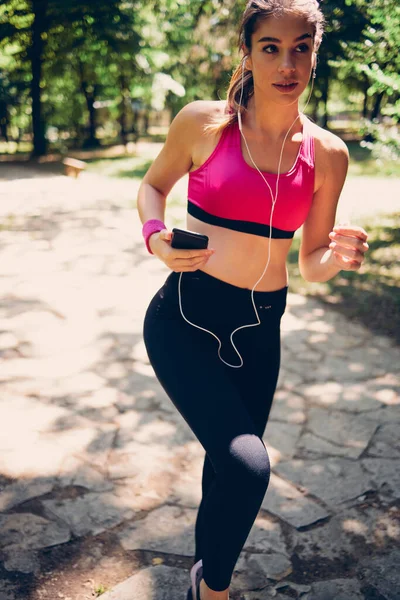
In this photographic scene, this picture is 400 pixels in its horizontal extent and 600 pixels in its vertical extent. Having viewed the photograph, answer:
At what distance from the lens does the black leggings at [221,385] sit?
1803mm

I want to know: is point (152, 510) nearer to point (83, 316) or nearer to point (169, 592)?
point (169, 592)

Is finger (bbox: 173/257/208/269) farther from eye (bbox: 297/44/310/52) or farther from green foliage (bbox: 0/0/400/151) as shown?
green foliage (bbox: 0/0/400/151)

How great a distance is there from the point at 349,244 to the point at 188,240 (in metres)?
0.56

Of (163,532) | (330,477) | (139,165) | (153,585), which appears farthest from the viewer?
(139,165)

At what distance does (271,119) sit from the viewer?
2.27 m

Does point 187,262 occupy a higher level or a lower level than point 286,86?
lower

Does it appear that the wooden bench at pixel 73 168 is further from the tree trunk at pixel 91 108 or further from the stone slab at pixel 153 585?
the stone slab at pixel 153 585

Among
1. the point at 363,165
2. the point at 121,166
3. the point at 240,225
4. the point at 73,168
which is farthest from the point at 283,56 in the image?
the point at 121,166

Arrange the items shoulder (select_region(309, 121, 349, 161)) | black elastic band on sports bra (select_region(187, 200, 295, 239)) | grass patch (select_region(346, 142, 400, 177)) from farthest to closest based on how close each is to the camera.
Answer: grass patch (select_region(346, 142, 400, 177)) < shoulder (select_region(309, 121, 349, 161)) < black elastic band on sports bra (select_region(187, 200, 295, 239))

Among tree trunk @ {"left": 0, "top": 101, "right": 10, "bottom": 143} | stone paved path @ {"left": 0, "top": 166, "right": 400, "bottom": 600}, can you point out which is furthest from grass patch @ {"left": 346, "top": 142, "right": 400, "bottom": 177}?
tree trunk @ {"left": 0, "top": 101, "right": 10, "bottom": 143}

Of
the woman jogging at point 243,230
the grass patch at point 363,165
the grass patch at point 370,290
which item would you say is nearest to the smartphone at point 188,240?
the woman jogging at point 243,230

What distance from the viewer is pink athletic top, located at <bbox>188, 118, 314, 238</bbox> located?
83.7 inches

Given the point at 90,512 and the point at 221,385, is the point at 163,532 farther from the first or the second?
the point at 221,385

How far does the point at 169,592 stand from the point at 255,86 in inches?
81.0
